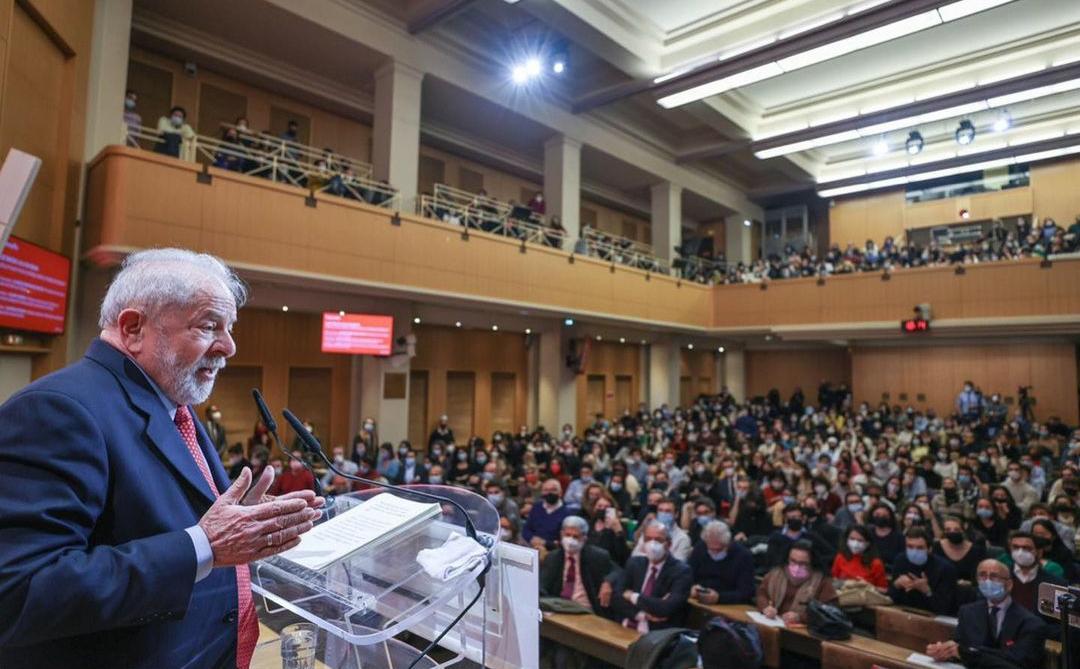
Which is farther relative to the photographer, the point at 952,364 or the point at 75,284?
the point at 952,364

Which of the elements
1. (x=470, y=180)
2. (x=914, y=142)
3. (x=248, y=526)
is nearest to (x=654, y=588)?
(x=248, y=526)

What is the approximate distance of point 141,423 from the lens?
113 cm

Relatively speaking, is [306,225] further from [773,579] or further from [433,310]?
[773,579]

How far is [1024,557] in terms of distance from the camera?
4.20 meters

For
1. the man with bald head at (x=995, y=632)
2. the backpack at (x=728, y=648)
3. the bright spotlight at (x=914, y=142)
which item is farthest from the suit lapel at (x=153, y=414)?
the bright spotlight at (x=914, y=142)

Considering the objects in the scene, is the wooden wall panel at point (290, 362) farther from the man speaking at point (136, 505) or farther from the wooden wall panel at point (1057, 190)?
the wooden wall panel at point (1057, 190)

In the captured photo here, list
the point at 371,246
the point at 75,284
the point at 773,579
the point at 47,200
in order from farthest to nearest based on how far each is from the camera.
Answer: the point at 371,246 → the point at 75,284 → the point at 47,200 → the point at 773,579

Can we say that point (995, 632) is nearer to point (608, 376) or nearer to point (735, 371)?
point (608, 376)

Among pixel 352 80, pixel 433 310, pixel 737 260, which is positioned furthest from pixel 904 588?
pixel 737 260

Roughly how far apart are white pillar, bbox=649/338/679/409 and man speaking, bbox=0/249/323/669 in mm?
15450

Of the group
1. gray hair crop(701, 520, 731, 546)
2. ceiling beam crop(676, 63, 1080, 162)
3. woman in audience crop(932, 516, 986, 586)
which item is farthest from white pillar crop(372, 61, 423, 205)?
woman in audience crop(932, 516, 986, 586)

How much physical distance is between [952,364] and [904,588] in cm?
1332

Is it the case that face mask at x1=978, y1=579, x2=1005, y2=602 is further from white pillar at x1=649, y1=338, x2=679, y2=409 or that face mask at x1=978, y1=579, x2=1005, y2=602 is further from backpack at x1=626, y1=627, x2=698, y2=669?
white pillar at x1=649, y1=338, x2=679, y2=409

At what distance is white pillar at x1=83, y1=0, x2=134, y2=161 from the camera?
23.4 ft
